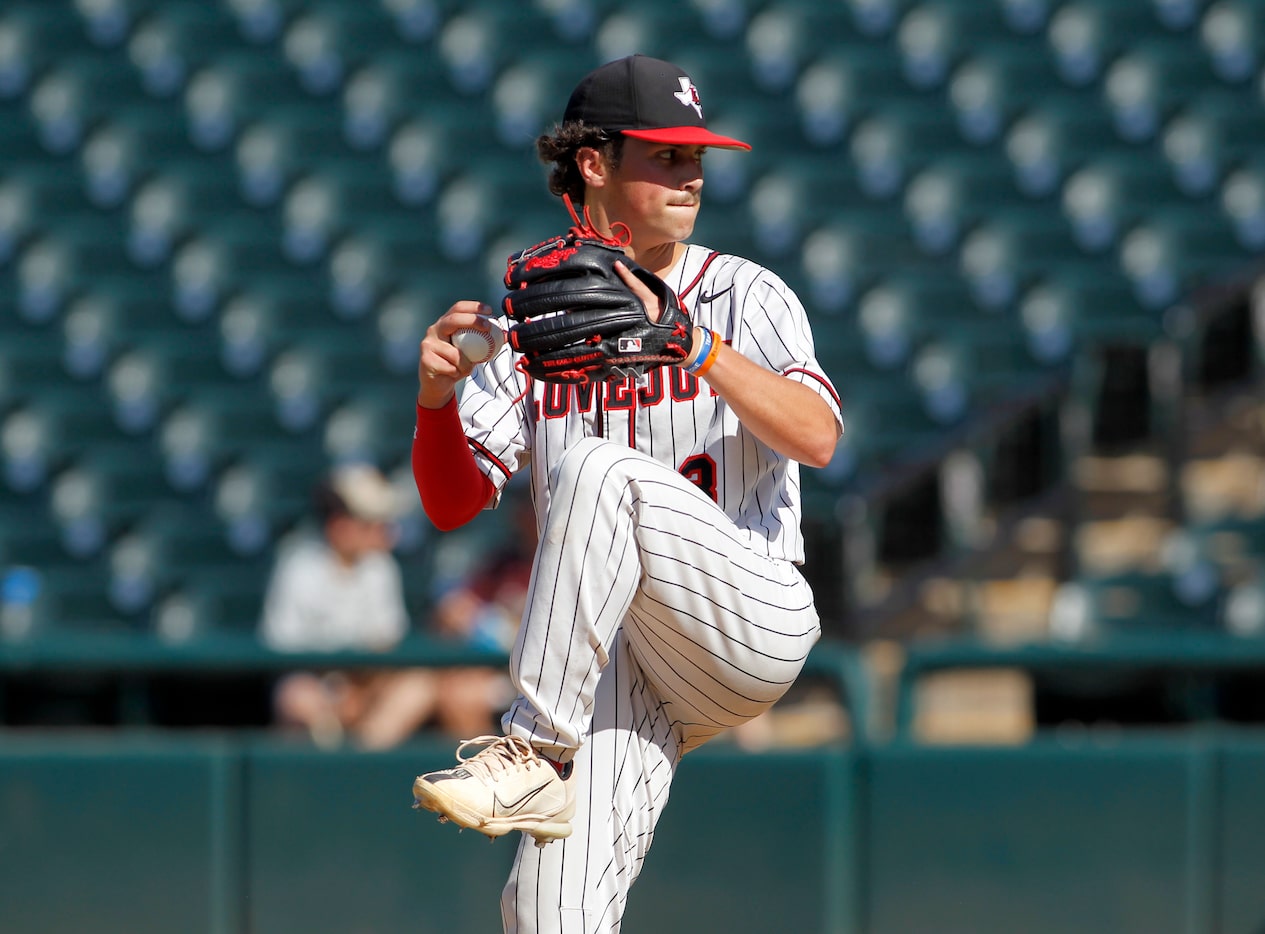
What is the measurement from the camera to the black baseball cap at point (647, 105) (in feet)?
6.74

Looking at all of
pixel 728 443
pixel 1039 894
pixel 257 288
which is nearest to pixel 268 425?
pixel 257 288

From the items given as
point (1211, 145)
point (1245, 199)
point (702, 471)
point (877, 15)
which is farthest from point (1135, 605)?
point (702, 471)

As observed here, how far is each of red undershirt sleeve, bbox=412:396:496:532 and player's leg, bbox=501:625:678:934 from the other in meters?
0.28

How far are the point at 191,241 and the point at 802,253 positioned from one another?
9.01 feet

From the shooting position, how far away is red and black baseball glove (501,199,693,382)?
1867 millimetres

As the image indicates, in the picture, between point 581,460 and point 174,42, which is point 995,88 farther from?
point 581,460

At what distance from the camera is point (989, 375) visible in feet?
20.8

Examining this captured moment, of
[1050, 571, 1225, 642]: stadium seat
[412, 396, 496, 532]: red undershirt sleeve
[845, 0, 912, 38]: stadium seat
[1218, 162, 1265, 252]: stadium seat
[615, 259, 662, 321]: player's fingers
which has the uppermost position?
[845, 0, 912, 38]: stadium seat

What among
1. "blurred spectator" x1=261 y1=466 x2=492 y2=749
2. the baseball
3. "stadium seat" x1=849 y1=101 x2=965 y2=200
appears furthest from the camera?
"stadium seat" x1=849 y1=101 x2=965 y2=200

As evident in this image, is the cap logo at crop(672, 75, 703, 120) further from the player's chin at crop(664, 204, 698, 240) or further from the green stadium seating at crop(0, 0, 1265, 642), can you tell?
the green stadium seating at crop(0, 0, 1265, 642)

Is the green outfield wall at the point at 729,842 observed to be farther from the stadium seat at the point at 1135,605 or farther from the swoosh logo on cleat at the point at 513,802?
the swoosh logo on cleat at the point at 513,802

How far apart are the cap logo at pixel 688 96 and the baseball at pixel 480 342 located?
1.28ft

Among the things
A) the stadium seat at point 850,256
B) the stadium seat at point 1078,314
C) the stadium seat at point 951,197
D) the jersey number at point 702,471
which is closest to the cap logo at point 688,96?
the jersey number at point 702,471

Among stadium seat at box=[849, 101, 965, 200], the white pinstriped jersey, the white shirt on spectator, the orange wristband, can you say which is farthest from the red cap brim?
stadium seat at box=[849, 101, 965, 200]
